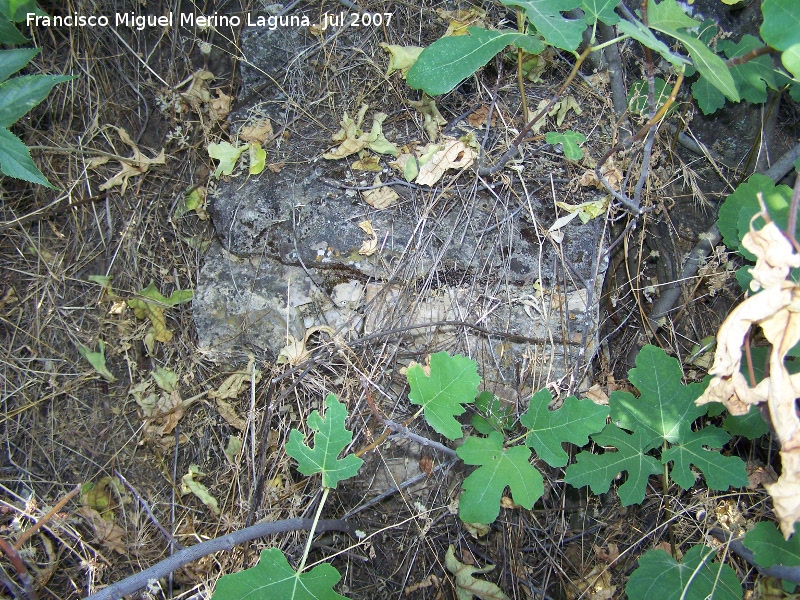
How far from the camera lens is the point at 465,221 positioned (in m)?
2.39

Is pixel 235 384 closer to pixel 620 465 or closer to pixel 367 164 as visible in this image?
pixel 367 164

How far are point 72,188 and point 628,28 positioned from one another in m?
2.69

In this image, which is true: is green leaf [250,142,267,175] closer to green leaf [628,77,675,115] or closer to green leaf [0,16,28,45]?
green leaf [0,16,28,45]

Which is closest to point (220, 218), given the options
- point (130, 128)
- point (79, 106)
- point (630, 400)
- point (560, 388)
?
point (130, 128)

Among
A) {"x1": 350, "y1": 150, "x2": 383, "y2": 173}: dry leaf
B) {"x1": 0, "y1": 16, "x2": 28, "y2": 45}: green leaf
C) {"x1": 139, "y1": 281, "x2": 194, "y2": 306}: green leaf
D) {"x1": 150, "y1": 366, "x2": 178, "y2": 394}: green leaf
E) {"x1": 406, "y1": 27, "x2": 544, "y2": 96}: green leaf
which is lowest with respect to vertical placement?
{"x1": 150, "y1": 366, "x2": 178, "y2": 394}: green leaf

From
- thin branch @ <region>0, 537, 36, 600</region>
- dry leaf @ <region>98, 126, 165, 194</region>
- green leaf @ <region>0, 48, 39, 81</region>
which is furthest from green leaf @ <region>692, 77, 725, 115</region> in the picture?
thin branch @ <region>0, 537, 36, 600</region>

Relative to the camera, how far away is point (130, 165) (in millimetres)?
2779

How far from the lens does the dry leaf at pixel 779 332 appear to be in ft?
4.58

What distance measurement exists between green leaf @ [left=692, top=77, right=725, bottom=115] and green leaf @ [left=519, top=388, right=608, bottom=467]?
1408 mm

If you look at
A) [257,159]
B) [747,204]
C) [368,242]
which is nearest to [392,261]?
[368,242]

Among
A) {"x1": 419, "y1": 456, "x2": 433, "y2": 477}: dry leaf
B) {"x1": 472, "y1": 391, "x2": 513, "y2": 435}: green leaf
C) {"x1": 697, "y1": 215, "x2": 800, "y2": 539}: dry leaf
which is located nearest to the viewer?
{"x1": 697, "y1": 215, "x2": 800, "y2": 539}: dry leaf

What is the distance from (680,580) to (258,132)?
2576mm

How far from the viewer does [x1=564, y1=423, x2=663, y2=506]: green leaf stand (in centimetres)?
200

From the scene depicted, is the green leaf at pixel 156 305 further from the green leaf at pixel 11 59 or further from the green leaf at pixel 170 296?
the green leaf at pixel 11 59
